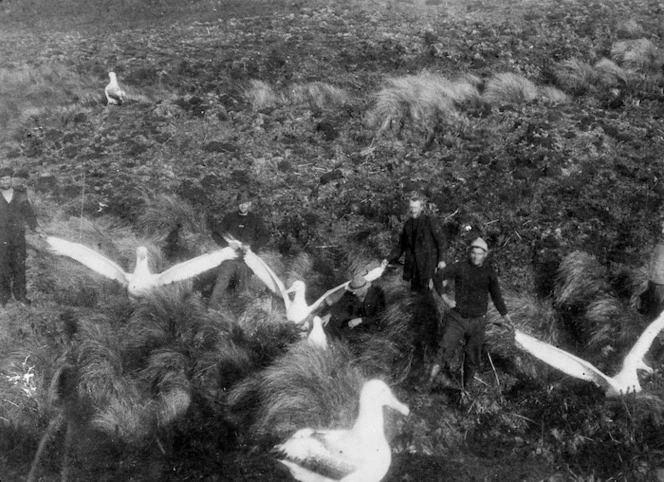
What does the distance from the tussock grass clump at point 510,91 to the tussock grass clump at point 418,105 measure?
286mm

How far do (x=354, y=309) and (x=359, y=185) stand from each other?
332 cm

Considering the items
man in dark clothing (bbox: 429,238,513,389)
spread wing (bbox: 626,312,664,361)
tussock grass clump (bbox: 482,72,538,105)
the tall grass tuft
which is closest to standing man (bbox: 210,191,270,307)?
man in dark clothing (bbox: 429,238,513,389)

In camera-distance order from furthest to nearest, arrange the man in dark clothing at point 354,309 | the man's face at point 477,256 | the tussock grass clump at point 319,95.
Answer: the tussock grass clump at point 319,95 → the man in dark clothing at point 354,309 → the man's face at point 477,256

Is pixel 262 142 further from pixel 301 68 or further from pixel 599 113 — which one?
pixel 599 113

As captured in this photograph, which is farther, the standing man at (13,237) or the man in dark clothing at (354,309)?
the standing man at (13,237)

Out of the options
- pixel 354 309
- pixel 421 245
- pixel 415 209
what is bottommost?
pixel 354 309

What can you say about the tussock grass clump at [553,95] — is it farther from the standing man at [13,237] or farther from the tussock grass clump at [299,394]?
the standing man at [13,237]

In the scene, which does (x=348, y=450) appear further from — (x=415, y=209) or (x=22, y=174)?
(x=22, y=174)

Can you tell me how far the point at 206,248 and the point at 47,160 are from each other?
443cm

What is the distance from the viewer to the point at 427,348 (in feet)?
21.7

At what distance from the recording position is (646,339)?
6.06 metres

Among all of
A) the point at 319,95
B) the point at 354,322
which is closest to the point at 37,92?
the point at 319,95

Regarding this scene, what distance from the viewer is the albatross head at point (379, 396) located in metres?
5.54

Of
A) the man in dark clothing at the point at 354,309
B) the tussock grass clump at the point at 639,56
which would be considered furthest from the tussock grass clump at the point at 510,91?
the man in dark clothing at the point at 354,309
